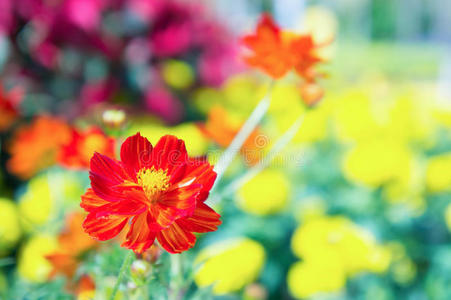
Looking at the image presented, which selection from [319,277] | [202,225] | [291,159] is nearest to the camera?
[202,225]

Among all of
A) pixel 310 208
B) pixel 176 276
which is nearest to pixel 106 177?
pixel 176 276

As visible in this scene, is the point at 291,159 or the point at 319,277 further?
the point at 291,159

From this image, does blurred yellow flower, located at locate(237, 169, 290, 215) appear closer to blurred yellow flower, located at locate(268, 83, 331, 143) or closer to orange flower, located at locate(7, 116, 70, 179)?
blurred yellow flower, located at locate(268, 83, 331, 143)

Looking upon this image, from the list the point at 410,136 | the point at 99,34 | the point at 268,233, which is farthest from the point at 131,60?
the point at 410,136

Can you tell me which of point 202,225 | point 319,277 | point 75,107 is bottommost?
point 319,277

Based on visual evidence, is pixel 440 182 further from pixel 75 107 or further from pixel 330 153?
pixel 75 107

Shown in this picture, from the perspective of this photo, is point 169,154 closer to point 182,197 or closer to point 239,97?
point 182,197

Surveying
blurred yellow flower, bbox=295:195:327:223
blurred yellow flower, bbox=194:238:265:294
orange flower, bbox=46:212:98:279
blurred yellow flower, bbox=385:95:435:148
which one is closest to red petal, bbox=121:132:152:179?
orange flower, bbox=46:212:98:279

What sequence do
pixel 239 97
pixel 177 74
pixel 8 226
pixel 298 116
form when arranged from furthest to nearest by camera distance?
pixel 239 97 → pixel 177 74 → pixel 298 116 → pixel 8 226

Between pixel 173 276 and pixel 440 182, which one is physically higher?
pixel 173 276
